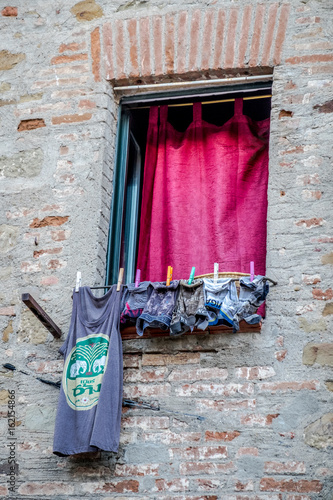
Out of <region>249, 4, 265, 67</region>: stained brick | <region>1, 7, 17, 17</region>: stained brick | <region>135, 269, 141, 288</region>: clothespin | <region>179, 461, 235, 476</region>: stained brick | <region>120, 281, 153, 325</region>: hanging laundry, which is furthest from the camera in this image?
<region>1, 7, 17, 17</region>: stained brick

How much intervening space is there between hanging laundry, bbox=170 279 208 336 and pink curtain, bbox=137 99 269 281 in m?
0.40

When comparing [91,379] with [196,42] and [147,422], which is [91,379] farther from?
[196,42]

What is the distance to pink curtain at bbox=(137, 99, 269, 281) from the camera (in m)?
4.79

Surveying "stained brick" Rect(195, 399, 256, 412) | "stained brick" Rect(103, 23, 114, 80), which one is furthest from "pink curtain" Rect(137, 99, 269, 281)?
"stained brick" Rect(195, 399, 256, 412)

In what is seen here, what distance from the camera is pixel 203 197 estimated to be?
16.2 feet

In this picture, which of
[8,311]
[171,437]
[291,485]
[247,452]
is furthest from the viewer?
[8,311]

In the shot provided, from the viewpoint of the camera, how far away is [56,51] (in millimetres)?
5211

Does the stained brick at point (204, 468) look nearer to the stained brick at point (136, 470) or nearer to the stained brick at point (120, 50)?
the stained brick at point (136, 470)

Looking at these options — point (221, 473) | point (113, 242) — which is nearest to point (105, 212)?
point (113, 242)

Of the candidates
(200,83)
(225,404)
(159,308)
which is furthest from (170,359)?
(200,83)

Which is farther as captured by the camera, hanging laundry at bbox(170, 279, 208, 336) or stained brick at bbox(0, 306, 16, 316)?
stained brick at bbox(0, 306, 16, 316)

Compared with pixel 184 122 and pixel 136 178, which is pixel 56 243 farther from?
pixel 184 122

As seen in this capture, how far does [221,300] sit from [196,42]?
166 centimetres

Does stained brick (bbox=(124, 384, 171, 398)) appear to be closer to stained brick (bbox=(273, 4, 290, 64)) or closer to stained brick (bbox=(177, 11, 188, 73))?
stained brick (bbox=(177, 11, 188, 73))
